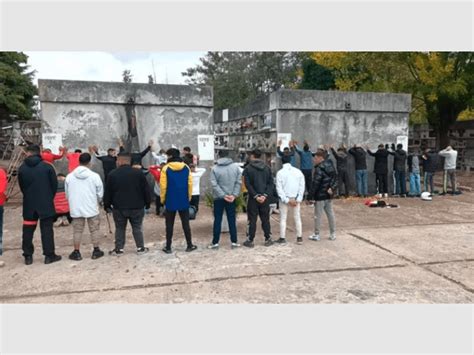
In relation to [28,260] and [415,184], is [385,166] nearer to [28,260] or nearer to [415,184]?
[415,184]

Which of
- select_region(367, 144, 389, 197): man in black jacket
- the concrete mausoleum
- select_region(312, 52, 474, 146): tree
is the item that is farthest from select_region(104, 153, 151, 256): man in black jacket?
select_region(312, 52, 474, 146): tree

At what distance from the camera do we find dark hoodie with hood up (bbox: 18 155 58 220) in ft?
19.2

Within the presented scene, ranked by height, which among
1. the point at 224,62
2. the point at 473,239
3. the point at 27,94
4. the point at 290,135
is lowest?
the point at 473,239

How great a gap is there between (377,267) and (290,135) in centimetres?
720

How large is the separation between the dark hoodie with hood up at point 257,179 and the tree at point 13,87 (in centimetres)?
2001

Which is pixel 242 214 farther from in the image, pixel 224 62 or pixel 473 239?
pixel 224 62

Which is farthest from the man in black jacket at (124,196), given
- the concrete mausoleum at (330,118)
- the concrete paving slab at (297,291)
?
the concrete mausoleum at (330,118)

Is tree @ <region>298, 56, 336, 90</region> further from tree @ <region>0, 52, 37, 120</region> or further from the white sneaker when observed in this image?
the white sneaker

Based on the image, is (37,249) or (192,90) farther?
(192,90)

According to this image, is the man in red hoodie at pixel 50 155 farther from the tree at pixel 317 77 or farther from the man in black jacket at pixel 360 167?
the tree at pixel 317 77

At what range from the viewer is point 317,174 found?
7059mm

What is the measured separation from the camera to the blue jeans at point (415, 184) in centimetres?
1250

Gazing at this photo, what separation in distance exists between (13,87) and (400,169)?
21.8m
